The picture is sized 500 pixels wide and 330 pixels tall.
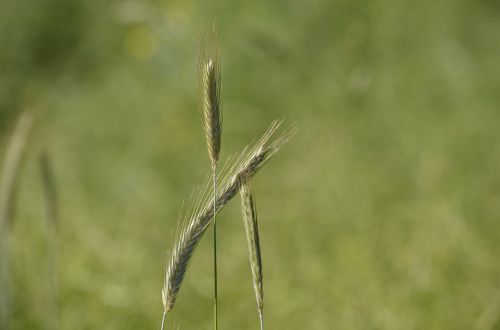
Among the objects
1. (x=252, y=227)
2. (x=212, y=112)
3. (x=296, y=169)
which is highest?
(x=296, y=169)

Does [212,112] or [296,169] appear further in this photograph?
[296,169]

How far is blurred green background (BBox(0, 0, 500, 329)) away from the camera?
9.05 feet

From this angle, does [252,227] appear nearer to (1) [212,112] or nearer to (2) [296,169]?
(1) [212,112]

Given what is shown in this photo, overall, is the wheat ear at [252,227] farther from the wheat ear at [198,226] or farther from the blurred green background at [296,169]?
the blurred green background at [296,169]

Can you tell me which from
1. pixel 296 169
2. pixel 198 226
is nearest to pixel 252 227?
pixel 198 226

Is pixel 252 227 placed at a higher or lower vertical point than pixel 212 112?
Answer: lower

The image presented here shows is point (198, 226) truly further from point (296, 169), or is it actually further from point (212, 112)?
point (296, 169)

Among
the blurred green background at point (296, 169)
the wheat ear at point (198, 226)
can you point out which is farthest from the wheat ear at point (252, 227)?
the blurred green background at point (296, 169)

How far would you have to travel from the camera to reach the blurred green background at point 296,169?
276 cm

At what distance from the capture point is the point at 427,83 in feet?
12.1

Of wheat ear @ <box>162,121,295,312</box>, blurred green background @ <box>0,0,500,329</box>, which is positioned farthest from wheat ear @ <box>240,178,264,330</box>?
blurred green background @ <box>0,0,500,329</box>

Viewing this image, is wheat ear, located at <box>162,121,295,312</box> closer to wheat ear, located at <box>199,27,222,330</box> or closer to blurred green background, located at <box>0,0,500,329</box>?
wheat ear, located at <box>199,27,222,330</box>

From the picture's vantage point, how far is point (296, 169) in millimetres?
3697

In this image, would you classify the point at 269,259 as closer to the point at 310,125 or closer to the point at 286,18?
the point at 310,125
